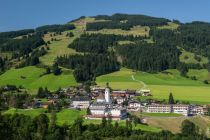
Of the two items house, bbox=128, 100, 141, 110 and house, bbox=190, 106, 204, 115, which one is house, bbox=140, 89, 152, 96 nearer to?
house, bbox=128, 100, 141, 110

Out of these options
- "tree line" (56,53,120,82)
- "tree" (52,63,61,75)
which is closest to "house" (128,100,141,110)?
"tree line" (56,53,120,82)

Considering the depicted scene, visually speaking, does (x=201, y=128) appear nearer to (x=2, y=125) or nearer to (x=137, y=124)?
(x=137, y=124)

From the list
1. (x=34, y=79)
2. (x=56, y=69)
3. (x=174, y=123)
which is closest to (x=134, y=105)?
(x=174, y=123)

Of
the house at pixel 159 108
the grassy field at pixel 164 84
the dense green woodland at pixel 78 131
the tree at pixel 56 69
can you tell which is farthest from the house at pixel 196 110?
the tree at pixel 56 69

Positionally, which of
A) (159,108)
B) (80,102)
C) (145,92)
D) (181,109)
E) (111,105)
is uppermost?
(111,105)

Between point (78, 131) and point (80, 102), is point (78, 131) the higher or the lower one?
the higher one

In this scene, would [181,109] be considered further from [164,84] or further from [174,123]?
[164,84]

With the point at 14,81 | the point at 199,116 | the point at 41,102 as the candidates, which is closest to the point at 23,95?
the point at 41,102

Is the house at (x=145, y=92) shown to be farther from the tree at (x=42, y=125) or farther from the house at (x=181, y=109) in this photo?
the tree at (x=42, y=125)
